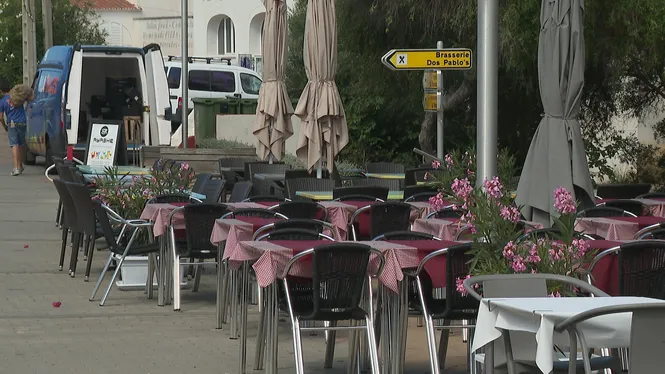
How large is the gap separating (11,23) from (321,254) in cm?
4771

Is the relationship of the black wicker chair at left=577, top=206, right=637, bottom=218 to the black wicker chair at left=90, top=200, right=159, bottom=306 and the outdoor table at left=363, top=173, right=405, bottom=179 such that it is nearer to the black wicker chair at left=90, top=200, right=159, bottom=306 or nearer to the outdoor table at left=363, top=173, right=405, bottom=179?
the black wicker chair at left=90, top=200, right=159, bottom=306

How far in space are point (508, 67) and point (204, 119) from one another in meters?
13.7

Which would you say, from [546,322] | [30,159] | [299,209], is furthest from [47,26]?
[546,322]

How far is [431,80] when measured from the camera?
16281mm

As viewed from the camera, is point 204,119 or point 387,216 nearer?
point 387,216

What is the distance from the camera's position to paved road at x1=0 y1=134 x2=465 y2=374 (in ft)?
29.9

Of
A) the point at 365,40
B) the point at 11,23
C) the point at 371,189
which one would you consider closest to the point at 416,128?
the point at 365,40

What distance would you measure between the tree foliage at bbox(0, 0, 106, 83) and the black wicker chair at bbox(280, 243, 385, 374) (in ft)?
148

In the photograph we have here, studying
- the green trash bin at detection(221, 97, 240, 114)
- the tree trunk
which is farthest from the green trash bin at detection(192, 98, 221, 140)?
the tree trunk

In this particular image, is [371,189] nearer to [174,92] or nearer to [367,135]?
[367,135]

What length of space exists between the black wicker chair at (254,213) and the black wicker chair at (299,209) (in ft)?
1.15

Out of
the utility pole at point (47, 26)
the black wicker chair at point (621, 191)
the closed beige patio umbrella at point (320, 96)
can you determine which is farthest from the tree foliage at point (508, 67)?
the utility pole at point (47, 26)

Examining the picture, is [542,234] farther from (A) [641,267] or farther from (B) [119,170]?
(B) [119,170]

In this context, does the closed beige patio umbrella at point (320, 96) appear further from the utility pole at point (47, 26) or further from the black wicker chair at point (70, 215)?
the utility pole at point (47, 26)
